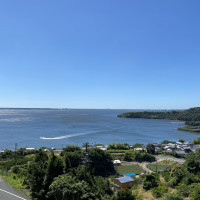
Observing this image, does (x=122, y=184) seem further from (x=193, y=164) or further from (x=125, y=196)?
(x=125, y=196)

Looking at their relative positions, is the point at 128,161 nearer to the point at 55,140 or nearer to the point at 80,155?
the point at 80,155

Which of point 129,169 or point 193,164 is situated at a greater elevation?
point 193,164

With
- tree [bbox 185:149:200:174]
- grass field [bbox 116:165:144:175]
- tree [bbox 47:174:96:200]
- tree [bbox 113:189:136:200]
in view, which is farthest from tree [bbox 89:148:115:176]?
tree [bbox 47:174:96:200]

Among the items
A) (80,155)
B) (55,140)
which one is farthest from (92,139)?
(80,155)

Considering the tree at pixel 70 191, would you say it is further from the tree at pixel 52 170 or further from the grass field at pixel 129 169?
the grass field at pixel 129 169

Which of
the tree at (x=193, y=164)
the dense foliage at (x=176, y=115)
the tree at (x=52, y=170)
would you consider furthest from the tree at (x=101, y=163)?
the dense foliage at (x=176, y=115)

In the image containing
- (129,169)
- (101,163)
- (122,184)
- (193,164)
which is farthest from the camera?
(129,169)

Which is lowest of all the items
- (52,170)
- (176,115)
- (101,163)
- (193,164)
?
(101,163)

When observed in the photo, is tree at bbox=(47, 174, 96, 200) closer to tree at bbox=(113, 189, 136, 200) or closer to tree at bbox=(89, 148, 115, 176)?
tree at bbox=(113, 189, 136, 200)

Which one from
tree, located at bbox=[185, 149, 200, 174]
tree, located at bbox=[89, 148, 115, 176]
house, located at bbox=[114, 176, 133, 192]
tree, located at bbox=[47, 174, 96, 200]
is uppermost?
tree, located at bbox=[47, 174, 96, 200]

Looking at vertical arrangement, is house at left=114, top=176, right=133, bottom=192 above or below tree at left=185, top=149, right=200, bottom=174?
below

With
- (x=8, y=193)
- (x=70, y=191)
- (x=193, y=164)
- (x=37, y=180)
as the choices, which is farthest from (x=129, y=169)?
(x=70, y=191)
